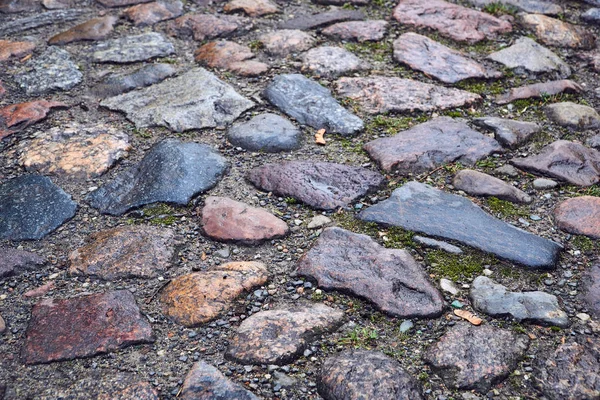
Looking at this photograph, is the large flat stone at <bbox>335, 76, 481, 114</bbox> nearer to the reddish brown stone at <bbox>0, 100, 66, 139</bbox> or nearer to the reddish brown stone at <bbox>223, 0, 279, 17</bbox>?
the reddish brown stone at <bbox>223, 0, 279, 17</bbox>

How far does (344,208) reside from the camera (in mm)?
2336

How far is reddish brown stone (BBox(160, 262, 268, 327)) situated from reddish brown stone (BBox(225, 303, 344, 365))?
0.12 m

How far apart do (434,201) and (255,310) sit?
0.80 metres

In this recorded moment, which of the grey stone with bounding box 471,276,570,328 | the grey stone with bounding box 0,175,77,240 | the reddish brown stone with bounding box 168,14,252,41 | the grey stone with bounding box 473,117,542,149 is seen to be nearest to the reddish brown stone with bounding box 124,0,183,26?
the reddish brown stone with bounding box 168,14,252,41

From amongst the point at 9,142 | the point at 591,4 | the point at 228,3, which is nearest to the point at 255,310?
the point at 9,142

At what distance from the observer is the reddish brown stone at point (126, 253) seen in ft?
6.82

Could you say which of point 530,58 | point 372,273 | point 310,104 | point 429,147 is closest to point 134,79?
point 310,104

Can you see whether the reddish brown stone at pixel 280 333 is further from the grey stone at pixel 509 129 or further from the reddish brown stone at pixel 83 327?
the grey stone at pixel 509 129

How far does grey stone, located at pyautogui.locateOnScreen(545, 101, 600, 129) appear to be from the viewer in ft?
9.20

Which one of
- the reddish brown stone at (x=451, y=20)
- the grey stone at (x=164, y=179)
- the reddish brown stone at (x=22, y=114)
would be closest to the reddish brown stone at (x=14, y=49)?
the reddish brown stone at (x=22, y=114)

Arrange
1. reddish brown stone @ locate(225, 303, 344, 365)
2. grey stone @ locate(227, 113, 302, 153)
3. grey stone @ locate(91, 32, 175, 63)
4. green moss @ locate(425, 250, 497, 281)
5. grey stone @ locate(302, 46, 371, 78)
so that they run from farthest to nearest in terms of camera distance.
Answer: grey stone @ locate(91, 32, 175, 63), grey stone @ locate(302, 46, 371, 78), grey stone @ locate(227, 113, 302, 153), green moss @ locate(425, 250, 497, 281), reddish brown stone @ locate(225, 303, 344, 365)

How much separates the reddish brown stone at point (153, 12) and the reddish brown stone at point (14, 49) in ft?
1.87

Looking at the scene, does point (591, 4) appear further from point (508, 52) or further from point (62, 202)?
point (62, 202)

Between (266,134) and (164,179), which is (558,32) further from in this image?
(164,179)
